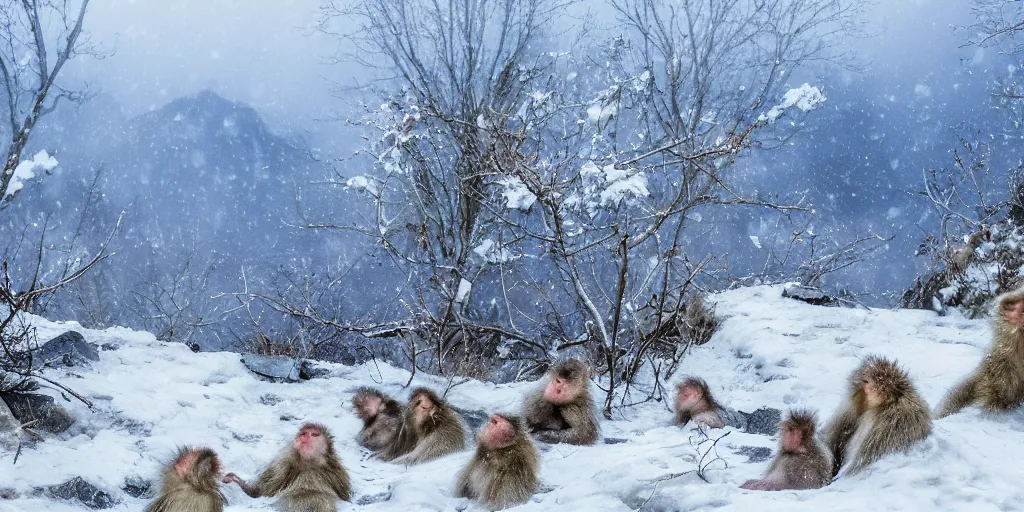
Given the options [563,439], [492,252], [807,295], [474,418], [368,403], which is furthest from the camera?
[492,252]

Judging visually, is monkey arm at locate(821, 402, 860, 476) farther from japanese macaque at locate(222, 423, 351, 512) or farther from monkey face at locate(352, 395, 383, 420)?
monkey face at locate(352, 395, 383, 420)

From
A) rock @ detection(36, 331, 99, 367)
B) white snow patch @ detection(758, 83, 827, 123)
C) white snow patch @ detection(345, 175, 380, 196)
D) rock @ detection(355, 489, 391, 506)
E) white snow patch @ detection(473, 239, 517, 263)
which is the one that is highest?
white snow patch @ detection(758, 83, 827, 123)

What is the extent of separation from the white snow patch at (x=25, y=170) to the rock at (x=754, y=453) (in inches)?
429

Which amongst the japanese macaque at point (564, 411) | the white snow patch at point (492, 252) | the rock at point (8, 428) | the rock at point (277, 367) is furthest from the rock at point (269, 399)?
the white snow patch at point (492, 252)

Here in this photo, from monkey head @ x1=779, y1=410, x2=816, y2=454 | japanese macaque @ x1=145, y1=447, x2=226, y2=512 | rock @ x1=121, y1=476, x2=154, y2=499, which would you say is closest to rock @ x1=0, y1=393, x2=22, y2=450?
rock @ x1=121, y1=476, x2=154, y2=499

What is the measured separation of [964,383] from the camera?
326 centimetres

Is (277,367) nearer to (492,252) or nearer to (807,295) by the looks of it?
(492,252)

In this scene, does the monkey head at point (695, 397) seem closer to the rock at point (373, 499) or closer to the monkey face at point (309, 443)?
the rock at point (373, 499)

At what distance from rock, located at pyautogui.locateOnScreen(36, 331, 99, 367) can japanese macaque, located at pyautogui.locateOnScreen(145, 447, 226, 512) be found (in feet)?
6.58

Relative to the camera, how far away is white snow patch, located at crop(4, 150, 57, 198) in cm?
1109

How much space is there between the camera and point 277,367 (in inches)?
209

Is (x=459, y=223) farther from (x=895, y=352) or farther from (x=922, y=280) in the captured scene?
(x=895, y=352)

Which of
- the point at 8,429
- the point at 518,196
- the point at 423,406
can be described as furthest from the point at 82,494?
the point at 518,196

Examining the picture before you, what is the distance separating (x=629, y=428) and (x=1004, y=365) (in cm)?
185
